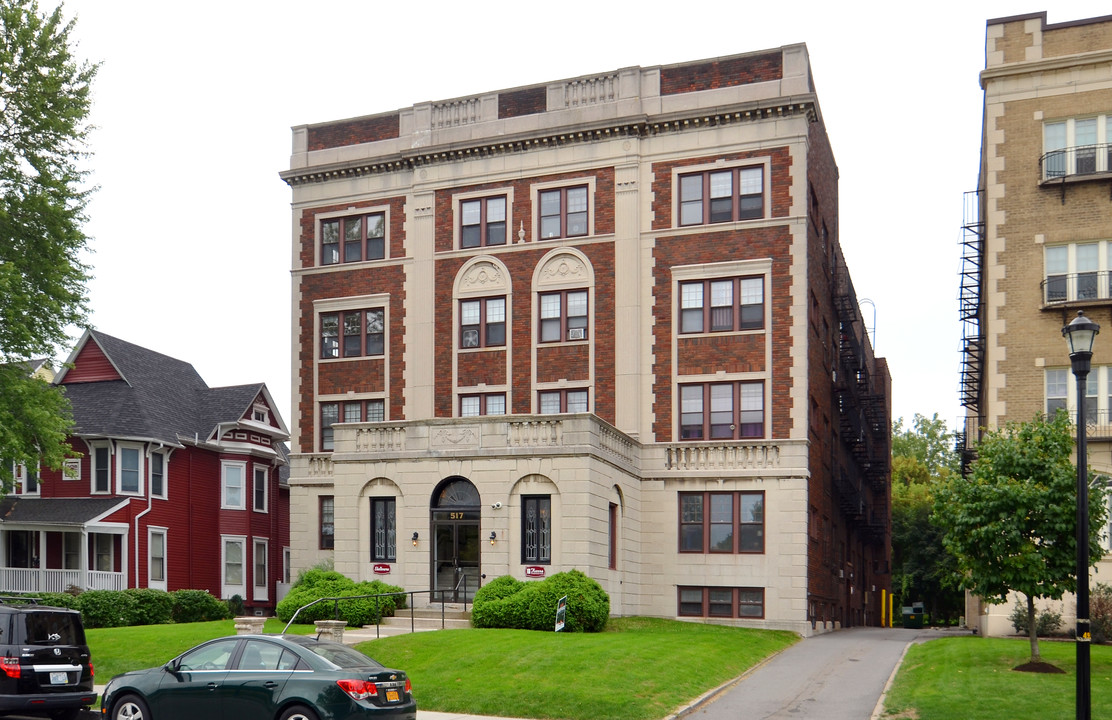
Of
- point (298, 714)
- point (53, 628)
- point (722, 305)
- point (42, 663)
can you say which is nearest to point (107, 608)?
point (53, 628)

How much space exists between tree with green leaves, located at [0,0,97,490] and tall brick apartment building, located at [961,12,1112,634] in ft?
85.7

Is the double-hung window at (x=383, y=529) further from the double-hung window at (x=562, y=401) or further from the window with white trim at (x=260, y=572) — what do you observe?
the window with white trim at (x=260, y=572)

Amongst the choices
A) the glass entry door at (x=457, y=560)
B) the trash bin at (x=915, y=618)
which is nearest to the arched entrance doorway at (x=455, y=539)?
the glass entry door at (x=457, y=560)

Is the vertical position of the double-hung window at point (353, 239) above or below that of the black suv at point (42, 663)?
above

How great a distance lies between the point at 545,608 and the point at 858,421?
2844cm

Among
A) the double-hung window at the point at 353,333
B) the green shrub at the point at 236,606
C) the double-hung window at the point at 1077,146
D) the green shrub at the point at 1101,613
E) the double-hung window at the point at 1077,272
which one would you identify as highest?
the double-hung window at the point at 1077,146

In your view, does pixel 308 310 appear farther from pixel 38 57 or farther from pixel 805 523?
pixel 805 523

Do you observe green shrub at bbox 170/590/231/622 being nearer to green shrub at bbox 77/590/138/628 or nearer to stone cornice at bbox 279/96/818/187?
green shrub at bbox 77/590/138/628

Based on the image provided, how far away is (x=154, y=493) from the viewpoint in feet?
142

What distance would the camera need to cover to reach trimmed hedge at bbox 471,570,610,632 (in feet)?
94.1

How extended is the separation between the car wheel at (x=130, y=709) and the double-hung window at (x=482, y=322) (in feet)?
79.1

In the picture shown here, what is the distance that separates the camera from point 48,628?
1830 centimetres

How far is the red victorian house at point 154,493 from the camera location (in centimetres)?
4112

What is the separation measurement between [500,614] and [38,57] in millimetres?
19447
